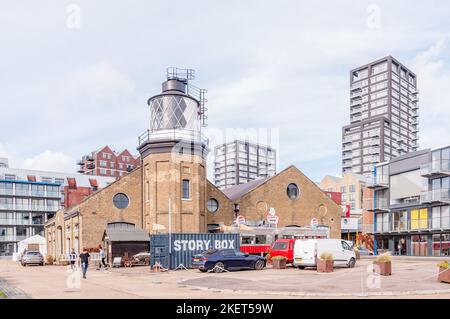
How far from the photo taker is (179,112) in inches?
1555

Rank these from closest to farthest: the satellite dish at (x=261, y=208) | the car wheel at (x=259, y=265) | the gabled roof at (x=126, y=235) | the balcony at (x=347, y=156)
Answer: the car wheel at (x=259, y=265), the gabled roof at (x=126, y=235), the satellite dish at (x=261, y=208), the balcony at (x=347, y=156)

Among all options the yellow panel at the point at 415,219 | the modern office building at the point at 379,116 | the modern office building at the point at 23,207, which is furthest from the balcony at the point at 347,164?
the yellow panel at the point at 415,219

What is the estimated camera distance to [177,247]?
30266 millimetres

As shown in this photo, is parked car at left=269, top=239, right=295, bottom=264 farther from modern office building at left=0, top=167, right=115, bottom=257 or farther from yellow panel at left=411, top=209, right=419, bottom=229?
modern office building at left=0, top=167, right=115, bottom=257

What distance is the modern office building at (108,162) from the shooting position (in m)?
134

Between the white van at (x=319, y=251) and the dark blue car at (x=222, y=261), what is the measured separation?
2561 millimetres

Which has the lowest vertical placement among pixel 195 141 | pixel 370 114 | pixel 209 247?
pixel 209 247

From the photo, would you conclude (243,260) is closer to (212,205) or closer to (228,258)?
(228,258)

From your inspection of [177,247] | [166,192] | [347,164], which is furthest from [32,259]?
[347,164]

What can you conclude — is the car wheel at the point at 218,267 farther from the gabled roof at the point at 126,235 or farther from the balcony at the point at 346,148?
the balcony at the point at 346,148

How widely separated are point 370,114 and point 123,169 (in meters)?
71.0

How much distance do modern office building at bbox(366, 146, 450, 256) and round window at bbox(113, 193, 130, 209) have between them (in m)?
28.7
